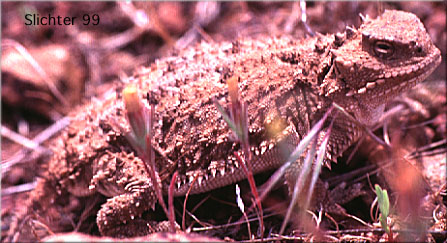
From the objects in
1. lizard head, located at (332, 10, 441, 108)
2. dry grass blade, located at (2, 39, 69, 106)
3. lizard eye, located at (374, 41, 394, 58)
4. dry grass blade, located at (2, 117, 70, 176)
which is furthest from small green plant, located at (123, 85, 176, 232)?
dry grass blade, located at (2, 39, 69, 106)

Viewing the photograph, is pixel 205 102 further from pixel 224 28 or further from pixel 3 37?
pixel 3 37

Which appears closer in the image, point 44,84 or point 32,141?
point 32,141

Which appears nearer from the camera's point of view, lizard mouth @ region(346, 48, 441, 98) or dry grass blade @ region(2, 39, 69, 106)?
lizard mouth @ region(346, 48, 441, 98)

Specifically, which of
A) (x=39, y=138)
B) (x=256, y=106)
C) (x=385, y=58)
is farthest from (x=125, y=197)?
(x=39, y=138)

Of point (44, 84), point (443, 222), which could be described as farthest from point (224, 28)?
point (443, 222)

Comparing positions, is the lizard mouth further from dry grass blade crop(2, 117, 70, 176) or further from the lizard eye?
dry grass blade crop(2, 117, 70, 176)

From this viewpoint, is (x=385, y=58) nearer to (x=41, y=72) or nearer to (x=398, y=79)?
(x=398, y=79)

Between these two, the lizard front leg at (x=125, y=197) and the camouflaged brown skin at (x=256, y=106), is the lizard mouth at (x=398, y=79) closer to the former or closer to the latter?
the camouflaged brown skin at (x=256, y=106)
